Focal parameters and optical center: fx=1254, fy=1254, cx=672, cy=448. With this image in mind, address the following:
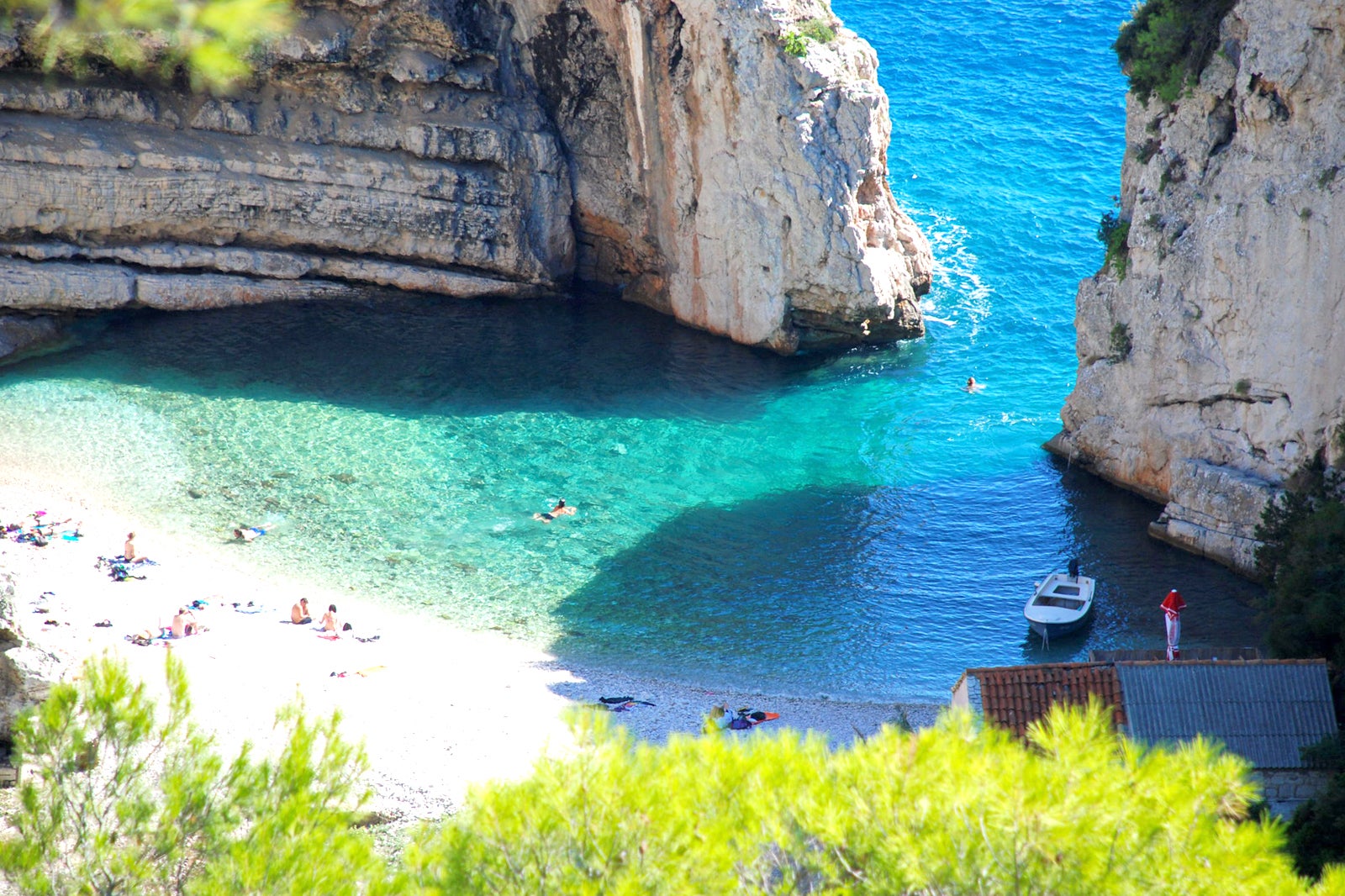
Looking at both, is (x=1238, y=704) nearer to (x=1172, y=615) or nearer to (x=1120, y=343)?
(x=1172, y=615)

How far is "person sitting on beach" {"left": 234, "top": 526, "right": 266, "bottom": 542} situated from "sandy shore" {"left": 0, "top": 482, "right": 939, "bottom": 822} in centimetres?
33

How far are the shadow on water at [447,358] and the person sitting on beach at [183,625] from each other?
34.3 feet

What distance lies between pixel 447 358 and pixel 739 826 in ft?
90.2

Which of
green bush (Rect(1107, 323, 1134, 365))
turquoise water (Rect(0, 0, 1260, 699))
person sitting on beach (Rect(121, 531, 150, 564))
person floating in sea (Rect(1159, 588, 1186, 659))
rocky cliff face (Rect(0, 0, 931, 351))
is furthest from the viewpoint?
rocky cliff face (Rect(0, 0, 931, 351))

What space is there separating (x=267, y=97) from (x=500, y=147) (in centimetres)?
692

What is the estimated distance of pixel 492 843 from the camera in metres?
10.4

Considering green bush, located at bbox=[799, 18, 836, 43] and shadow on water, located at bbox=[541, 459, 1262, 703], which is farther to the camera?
green bush, located at bbox=[799, 18, 836, 43]

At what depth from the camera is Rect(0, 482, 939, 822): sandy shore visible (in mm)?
20000

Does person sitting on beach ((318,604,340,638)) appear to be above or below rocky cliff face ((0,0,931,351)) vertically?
below

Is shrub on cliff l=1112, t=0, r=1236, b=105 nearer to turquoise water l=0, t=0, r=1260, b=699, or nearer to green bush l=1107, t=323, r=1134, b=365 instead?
green bush l=1107, t=323, r=1134, b=365

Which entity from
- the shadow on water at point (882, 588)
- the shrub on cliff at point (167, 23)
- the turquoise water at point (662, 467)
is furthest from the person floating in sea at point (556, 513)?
the shrub on cliff at point (167, 23)

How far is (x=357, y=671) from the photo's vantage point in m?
23.3

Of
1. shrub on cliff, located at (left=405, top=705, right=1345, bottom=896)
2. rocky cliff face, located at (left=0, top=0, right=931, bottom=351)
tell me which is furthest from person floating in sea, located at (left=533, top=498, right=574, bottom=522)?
shrub on cliff, located at (left=405, top=705, right=1345, bottom=896)

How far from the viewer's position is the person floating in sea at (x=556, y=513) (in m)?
29.4
